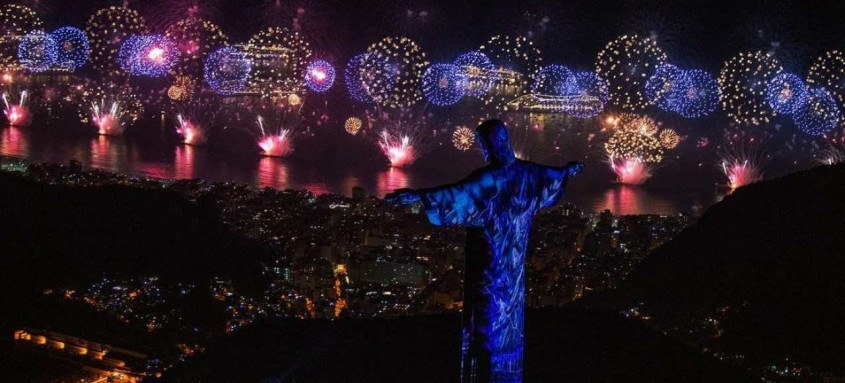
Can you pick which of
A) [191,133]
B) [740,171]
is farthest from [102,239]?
[740,171]

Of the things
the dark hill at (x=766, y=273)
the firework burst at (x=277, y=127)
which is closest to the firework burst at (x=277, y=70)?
the firework burst at (x=277, y=127)

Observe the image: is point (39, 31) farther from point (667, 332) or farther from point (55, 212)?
point (667, 332)

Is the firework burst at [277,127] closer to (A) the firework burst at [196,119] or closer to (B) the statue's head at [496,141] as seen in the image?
(A) the firework burst at [196,119]

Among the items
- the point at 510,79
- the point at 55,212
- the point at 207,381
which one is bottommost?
the point at 207,381

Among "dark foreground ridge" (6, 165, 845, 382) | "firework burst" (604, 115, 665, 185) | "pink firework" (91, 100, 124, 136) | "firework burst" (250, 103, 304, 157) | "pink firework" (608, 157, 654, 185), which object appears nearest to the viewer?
"dark foreground ridge" (6, 165, 845, 382)

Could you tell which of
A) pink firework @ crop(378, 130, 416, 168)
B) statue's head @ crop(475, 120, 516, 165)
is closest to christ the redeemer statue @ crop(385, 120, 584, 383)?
statue's head @ crop(475, 120, 516, 165)

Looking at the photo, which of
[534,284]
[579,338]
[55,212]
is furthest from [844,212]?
[55,212]

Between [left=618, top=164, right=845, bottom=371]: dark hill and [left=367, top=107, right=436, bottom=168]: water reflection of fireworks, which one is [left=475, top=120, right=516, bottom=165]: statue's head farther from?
[left=367, top=107, right=436, bottom=168]: water reflection of fireworks

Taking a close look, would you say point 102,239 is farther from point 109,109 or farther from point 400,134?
point 109,109
